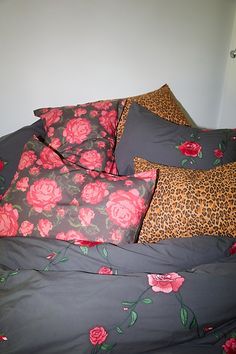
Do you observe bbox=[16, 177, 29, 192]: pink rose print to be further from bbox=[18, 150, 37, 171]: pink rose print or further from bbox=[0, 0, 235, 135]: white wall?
bbox=[0, 0, 235, 135]: white wall

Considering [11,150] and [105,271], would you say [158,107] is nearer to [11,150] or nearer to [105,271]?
[11,150]

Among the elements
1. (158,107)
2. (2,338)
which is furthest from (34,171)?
(158,107)

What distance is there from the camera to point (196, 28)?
4.99 ft

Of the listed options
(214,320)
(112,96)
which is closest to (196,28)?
(112,96)

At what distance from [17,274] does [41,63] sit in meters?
0.99

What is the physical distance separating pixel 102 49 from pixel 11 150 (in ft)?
2.13

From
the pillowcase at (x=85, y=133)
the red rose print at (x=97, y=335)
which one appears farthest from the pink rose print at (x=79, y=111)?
the red rose print at (x=97, y=335)

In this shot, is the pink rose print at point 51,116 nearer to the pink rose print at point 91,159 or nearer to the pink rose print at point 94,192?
the pink rose print at point 91,159

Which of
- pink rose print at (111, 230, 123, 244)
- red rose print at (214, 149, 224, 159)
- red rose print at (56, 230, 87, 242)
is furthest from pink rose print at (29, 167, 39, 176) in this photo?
red rose print at (214, 149, 224, 159)

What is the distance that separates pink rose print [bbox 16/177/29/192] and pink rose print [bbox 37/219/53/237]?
0.43 ft

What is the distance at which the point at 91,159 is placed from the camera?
1118 mm

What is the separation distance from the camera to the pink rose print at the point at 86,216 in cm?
89

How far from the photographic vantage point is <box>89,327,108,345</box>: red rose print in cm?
61

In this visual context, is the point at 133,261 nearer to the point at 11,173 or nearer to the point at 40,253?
the point at 40,253
